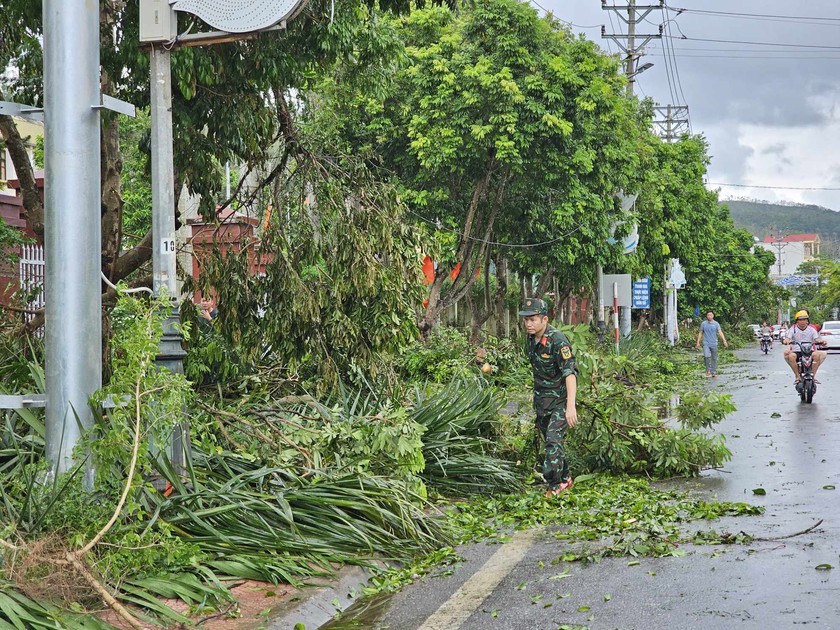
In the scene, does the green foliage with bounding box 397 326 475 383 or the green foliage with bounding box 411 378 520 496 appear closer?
the green foliage with bounding box 411 378 520 496

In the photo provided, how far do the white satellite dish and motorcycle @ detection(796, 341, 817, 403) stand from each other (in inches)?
597

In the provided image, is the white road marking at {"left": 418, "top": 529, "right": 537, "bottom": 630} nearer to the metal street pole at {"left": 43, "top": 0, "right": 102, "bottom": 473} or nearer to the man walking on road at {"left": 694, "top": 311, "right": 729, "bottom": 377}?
the metal street pole at {"left": 43, "top": 0, "right": 102, "bottom": 473}

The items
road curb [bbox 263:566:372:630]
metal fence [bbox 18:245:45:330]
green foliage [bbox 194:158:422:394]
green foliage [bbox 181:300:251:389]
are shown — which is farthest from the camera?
metal fence [bbox 18:245:45:330]

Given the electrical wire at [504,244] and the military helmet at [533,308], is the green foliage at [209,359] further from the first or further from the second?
the electrical wire at [504,244]

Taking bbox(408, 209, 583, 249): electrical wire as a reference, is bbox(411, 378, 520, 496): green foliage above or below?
below

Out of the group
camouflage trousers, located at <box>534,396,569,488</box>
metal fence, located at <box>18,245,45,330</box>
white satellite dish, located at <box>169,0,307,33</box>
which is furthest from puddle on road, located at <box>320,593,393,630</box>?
metal fence, located at <box>18,245,45,330</box>

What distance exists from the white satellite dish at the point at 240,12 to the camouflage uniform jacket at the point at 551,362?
13.9ft

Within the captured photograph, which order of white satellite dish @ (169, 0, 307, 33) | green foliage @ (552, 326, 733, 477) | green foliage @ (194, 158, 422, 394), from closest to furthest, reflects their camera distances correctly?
1. white satellite dish @ (169, 0, 307, 33)
2. green foliage @ (194, 158, 422, 394)
3. green foliage @ (552, 326, 733, 477)

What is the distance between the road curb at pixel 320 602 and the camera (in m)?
5.59

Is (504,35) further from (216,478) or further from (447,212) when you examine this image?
(216,478)

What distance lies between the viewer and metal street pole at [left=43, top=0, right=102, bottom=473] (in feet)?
19.8

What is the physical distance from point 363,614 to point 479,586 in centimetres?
79

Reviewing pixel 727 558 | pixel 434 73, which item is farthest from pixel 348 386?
pixel 434 73

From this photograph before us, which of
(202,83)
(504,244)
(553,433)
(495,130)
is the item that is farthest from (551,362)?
(504,244)
